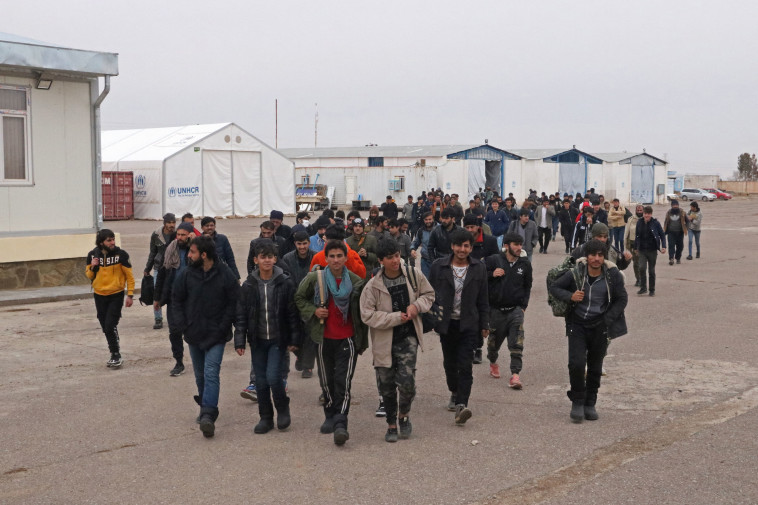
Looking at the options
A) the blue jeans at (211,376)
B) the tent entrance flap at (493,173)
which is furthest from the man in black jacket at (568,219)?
the tent entrance flap at (493,173)

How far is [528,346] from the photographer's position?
10.6m

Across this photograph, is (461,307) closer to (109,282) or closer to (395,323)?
(395,323)

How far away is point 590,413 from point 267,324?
9.19 feet

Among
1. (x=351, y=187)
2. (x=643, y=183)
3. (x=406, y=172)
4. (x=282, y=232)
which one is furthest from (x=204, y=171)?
(x=643, y=183)

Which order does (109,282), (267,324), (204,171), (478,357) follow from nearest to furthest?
(267,324), (109,282), (478,357), (204,171)

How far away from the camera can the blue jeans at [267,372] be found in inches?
271

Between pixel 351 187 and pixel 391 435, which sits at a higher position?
pixel 351 187

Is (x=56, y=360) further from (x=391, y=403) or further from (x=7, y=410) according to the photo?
(x=391, y=403)

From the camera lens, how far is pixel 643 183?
70250 mm

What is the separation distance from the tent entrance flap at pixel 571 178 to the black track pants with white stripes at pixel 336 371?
58.9 m

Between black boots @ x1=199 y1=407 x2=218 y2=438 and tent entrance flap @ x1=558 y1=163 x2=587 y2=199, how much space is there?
59.2 m

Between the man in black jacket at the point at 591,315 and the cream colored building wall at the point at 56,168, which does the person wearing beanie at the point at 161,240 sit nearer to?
the man in black jacket at the point at 591,315

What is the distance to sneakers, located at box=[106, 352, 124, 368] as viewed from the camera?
30.9 feet

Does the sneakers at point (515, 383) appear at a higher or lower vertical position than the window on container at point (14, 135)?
lower
